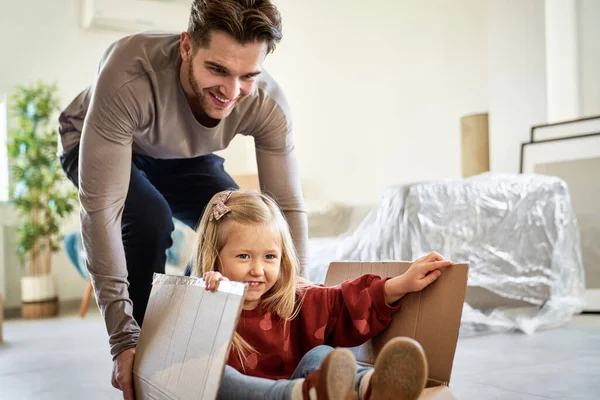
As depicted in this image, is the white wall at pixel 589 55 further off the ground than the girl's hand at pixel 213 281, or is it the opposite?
the white wall at pixel 589 55

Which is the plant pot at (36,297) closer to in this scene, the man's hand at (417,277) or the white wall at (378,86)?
the white wall at (378,86)

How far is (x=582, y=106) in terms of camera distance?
10.1ft

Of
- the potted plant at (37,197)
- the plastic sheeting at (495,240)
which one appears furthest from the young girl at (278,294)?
the potted plant at (37,197)

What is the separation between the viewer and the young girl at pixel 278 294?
1.14 m

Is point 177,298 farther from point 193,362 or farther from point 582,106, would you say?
point 582,106

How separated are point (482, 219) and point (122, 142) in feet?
5.42

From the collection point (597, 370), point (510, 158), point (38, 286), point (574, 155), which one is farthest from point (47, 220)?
point (597, 370)

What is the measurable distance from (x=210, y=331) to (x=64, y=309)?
4.01 metres

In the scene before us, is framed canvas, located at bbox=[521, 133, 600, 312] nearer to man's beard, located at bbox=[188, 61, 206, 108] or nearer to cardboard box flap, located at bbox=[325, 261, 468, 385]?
cardboard box flap, located at bbox=[325, 261, 468, 385]

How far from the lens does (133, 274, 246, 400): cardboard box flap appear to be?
35.5 inches

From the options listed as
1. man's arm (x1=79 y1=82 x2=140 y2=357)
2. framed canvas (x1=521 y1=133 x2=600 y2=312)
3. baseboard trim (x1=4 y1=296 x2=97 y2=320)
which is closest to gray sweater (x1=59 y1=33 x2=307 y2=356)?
man's arm (x1=79 y1=82 x2=140 y2=357)

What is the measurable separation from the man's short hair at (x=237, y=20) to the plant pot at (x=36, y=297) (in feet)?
11.1

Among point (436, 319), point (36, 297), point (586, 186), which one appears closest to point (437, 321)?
point (436, 319)

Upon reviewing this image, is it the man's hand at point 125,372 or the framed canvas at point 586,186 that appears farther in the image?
the framed canvas at point 586,186
